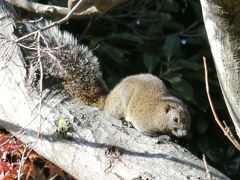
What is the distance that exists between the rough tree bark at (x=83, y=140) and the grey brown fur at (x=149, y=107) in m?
0.82

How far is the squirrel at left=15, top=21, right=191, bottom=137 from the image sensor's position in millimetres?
2859

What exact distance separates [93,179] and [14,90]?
1.60 feet

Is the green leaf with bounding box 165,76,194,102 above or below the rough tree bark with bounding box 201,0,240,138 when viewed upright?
below

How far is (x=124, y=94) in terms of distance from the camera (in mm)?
3094

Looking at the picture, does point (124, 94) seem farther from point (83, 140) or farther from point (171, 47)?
point (83, 140)

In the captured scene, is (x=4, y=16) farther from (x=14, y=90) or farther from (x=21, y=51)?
(x=14, y=90)

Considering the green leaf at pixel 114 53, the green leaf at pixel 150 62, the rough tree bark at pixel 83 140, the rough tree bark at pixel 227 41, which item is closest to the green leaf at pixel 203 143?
the green leaf at pixel 150 62

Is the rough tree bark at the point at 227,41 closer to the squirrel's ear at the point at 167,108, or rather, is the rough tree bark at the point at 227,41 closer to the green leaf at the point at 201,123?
the squirrel's ear at the point at 167,108

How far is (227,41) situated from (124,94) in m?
1.49

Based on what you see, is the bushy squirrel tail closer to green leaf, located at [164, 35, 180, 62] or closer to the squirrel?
the squirrel

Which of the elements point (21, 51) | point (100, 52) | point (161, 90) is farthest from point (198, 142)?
point (21, 51)

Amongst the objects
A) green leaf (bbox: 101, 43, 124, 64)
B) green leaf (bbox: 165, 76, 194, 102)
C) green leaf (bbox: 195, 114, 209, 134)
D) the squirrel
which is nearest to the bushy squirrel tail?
the squirrel

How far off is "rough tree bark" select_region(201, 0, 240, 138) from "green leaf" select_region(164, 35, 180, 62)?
5.62 ft

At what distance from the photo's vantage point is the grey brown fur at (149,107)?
3098 mm
